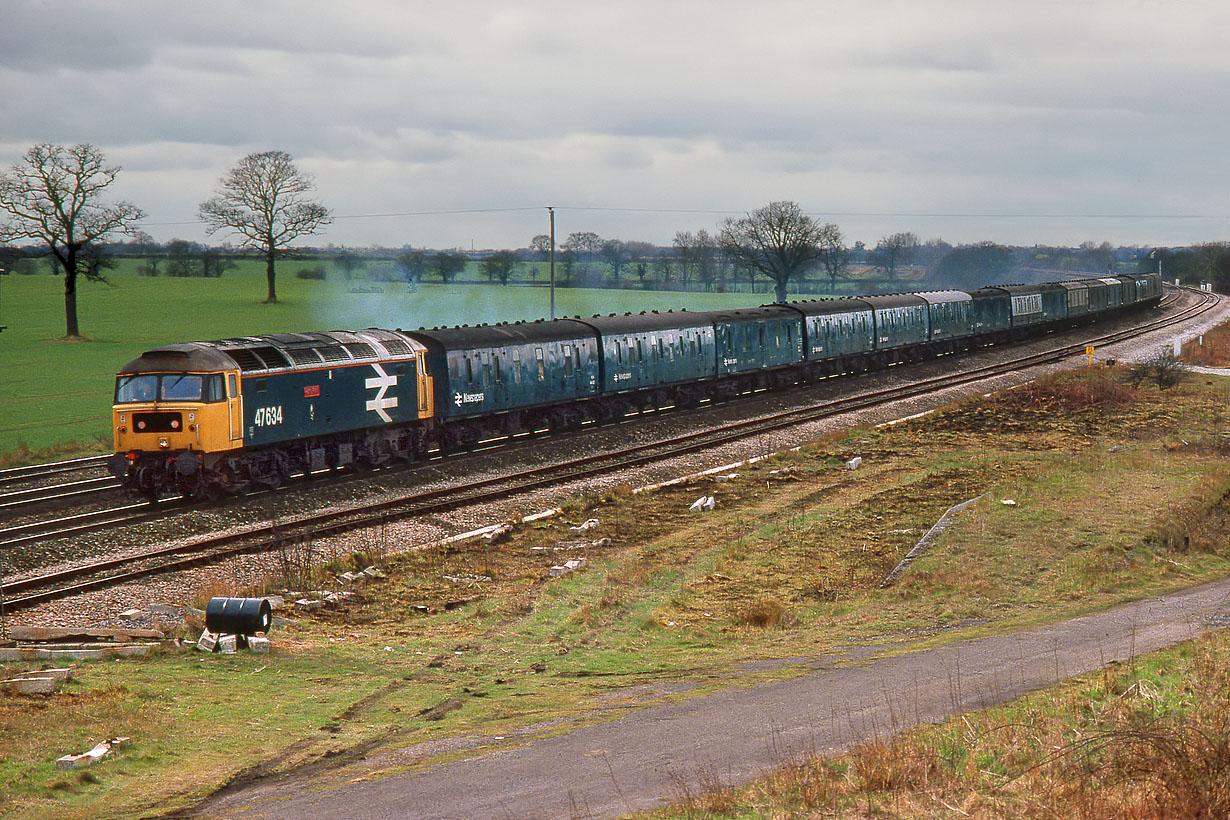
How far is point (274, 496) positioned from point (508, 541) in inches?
287

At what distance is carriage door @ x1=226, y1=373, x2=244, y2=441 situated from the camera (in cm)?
2566

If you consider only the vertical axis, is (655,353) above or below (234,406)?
above

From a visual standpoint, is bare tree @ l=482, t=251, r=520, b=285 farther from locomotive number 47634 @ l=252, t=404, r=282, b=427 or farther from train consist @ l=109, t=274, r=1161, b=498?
locomotive number 47634 @ l=252, t=404, r=282, b=427

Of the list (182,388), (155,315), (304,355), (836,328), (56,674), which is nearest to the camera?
(56,674)

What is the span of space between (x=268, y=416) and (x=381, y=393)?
158 inches

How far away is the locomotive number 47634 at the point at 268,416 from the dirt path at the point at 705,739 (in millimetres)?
16995

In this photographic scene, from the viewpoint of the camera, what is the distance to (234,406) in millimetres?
25797

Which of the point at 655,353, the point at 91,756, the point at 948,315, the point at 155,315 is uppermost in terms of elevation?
the point at 155,315

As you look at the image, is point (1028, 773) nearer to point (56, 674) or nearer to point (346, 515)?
point (56, 674)

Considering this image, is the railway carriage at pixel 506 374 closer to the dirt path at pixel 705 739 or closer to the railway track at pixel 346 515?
the railway track at pixel 346 515

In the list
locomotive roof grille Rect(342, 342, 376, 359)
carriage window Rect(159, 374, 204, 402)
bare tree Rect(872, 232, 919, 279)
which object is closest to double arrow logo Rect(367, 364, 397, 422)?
locomotive roof grille Rect(342, 342, 376, 359)

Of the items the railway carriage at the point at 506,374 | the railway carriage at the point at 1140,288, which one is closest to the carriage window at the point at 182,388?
the railway carriage at the point at 506,374

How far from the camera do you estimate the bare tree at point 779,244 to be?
130 m

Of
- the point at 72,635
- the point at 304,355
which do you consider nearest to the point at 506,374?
the point at 304,355
